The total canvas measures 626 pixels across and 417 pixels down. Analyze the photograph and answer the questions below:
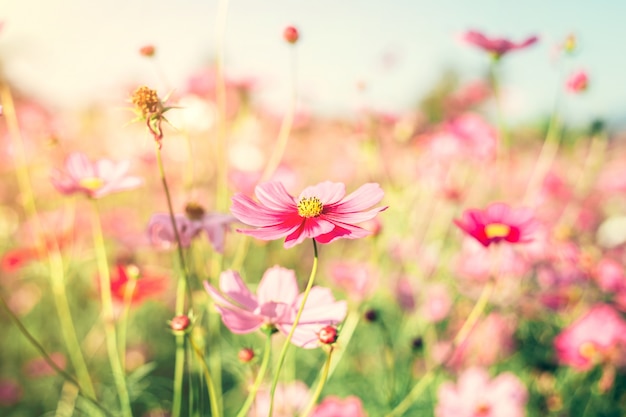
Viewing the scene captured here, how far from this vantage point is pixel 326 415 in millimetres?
884

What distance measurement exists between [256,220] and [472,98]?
1940mm

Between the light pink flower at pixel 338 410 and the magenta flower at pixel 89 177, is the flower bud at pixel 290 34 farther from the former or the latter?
the light pink flower at pixel 338 410

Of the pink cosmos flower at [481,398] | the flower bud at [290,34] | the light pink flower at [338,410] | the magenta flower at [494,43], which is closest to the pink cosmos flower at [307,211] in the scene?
the flower bud at [290,34]

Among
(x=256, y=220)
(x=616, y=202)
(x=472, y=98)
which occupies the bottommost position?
(x=616, y=202)

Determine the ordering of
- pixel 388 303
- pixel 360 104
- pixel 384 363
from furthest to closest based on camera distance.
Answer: pixel 388 303
pixel 360 104
pixel 384 363

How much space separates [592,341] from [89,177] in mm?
994

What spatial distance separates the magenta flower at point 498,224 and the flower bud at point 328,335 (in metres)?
0.24

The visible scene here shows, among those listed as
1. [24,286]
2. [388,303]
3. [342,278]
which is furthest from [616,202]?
[24,286]

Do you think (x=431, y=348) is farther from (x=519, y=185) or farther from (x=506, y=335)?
(x=519, y=185)

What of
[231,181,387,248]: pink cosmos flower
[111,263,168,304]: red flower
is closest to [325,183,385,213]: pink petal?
[231,181,387,248]: pink cosmos flower

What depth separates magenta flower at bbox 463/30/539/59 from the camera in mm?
1101

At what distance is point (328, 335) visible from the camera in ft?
1.57

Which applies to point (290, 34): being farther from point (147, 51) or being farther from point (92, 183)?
point (92, 183)

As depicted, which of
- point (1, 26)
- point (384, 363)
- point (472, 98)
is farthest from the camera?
point (472, 98)
